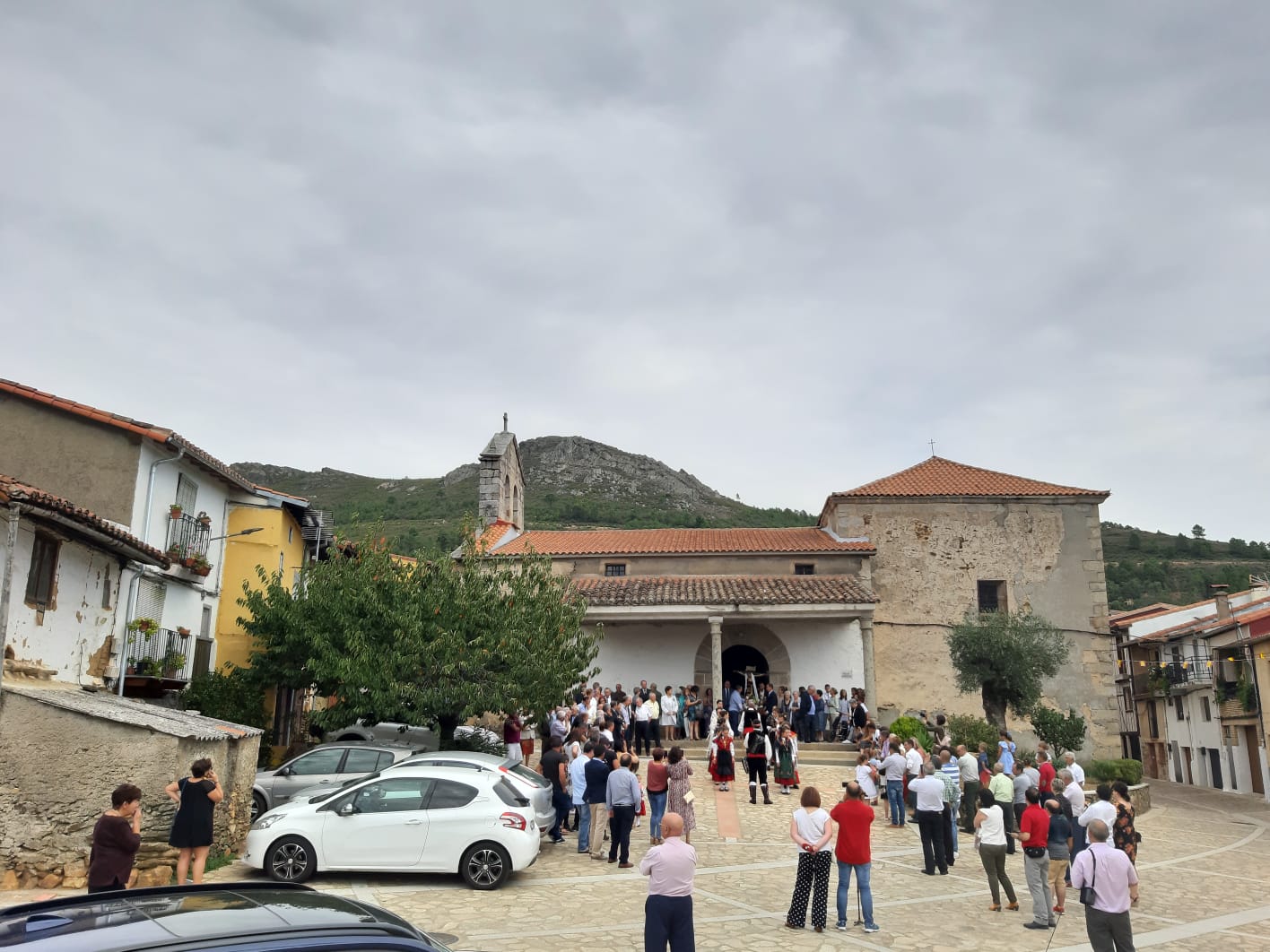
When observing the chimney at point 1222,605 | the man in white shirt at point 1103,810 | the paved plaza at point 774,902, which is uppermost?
the chimney at point 1222,605

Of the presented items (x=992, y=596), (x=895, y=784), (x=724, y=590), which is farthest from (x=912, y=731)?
(x=992, y=596)

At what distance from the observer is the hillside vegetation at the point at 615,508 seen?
64812 millimetres

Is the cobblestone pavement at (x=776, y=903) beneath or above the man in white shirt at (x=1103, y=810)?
beneath

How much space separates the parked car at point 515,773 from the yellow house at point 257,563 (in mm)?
8396

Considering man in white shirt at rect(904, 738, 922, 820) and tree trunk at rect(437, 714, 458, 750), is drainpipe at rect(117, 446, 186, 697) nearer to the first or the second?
tree trunk at rect(437, 714, 458, 750)

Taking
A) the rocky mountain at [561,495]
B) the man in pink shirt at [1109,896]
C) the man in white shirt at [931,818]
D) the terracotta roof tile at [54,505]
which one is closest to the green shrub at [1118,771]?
the man in white shirt at [931,818]

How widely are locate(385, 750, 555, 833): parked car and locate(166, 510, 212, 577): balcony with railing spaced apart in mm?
7361

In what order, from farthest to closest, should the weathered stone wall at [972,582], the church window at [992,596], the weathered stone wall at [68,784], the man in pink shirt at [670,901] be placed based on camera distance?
the church window at [992,596] → the weathered stone wall at [972,582] → the weathered stone wall at [68,784] → the man in pink shirt at [670,901]

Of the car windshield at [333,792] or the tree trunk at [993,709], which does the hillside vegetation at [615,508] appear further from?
the car windshield at [333,792]

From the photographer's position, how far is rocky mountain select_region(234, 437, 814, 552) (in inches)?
2554

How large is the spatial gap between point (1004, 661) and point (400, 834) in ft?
68.0

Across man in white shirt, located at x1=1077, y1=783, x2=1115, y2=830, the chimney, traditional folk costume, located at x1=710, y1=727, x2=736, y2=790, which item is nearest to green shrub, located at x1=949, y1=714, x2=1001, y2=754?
traditional folk costume, located at x1=710, y1=727, x2=736, y2=790

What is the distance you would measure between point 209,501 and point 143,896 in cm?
1818

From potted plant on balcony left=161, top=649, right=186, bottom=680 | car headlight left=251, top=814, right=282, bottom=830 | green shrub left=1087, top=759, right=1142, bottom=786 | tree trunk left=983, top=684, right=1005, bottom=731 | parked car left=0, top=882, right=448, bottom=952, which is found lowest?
green shrub left=1087, top=759, right=1142, bottom=786
